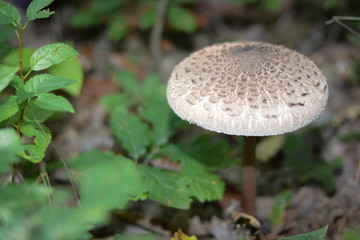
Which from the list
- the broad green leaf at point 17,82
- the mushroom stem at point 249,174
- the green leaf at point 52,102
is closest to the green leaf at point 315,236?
the mushroom stem at point 249,174

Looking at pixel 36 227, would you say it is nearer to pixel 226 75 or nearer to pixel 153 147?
pixel 226 75

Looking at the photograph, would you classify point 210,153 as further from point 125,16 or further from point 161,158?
point 125,16

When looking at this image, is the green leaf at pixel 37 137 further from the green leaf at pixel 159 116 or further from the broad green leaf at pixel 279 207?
the broad green leaf at pixel 279 207

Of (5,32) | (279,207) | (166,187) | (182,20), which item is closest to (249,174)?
(279,207)

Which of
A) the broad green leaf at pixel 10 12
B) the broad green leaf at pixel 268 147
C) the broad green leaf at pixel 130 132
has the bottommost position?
the broad green leaf at pixel 268 147

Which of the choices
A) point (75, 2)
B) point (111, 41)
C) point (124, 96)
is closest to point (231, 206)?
point (124, 96)

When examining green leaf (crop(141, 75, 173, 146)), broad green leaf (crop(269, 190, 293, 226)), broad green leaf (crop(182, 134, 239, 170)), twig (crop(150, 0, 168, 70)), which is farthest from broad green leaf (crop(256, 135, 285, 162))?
twig (crop(150, 0, 168, 70))
